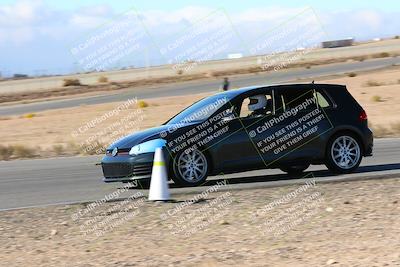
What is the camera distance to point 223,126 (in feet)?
43.6

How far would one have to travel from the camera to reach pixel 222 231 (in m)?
9.20

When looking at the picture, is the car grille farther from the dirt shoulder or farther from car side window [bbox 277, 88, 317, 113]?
car side window [bbox 277, 88, 317, 113]

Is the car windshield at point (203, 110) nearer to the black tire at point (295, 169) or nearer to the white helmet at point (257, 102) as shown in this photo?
the white helmet at point (257, 102)

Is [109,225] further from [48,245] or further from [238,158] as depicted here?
[238,158]

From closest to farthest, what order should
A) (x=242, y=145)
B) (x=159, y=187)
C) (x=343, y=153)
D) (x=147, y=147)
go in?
1. (x=159, y=187)
2. (x=147, y=147)
3. (x=242, y=145)
4. (x=343, y=153)

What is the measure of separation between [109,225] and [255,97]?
480 cm

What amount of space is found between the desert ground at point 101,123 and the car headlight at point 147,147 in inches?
345

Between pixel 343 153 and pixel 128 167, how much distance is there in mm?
3712

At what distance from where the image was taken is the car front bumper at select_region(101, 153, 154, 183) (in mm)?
12820

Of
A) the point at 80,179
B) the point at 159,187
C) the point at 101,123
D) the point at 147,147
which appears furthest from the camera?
the point at 101,123

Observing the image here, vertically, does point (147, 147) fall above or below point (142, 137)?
below

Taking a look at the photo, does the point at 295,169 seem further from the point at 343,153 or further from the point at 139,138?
the point at 139,138

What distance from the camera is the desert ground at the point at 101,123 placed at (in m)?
23.5
